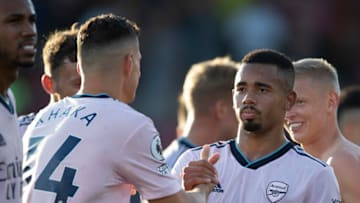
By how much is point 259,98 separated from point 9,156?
1.75m

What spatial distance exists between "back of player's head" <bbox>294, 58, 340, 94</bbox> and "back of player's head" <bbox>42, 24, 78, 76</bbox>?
1646 millimetres

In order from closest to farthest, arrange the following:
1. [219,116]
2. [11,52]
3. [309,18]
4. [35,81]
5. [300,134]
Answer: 1. [11,52]
2. [300,134]
3. [219,116]
4. [35,81]
5. [309,18]

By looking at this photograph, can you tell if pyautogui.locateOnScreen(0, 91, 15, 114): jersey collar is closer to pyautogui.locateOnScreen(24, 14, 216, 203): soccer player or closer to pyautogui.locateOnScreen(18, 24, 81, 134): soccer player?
pyautogui.locateOnScreen(24, 14, 216, 203): soccer player

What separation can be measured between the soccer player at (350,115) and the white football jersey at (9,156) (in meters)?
4.71

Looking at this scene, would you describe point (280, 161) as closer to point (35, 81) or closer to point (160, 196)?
point (160, 196)

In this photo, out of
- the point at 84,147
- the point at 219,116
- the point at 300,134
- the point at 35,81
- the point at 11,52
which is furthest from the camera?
the point at 35,81

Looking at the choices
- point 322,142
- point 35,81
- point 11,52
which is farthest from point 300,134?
point 35,81

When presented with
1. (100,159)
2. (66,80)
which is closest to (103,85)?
(100,159)

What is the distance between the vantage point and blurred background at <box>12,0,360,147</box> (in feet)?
56.0

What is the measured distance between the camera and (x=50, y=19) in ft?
58.6

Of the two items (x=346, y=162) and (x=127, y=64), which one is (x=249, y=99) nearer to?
(x=127, y=64)

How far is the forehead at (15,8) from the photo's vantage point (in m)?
5.58

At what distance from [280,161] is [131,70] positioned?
3.59 ft

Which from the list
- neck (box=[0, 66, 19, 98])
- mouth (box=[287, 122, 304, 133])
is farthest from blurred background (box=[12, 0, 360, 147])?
neck (box=[0, 66, 19, 98])
